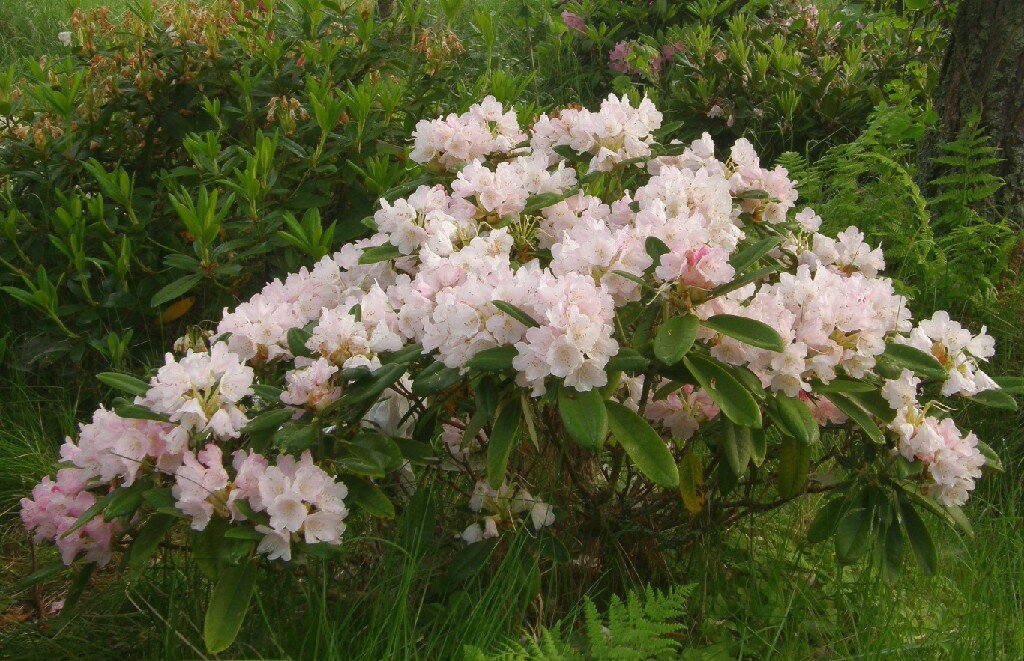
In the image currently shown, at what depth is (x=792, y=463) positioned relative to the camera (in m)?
1.83

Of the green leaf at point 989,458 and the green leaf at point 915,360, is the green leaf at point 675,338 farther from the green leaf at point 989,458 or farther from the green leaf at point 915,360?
the green leaf at point 989,458

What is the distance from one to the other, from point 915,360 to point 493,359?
2.60 feet

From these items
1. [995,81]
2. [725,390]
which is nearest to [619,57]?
[995,81]

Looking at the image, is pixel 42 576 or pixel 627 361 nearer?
pixel 627 361

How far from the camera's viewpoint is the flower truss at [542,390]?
1580 mm

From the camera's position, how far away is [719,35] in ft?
16.8

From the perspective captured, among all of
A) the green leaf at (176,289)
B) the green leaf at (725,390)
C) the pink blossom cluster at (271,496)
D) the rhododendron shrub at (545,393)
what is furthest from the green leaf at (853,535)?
the green leaf at (176,289)

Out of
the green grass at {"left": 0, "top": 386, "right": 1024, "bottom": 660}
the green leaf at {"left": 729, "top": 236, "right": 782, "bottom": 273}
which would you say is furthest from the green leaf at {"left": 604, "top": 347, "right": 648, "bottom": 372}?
the green grass at {"left": 0, "top": 386, "right": 1024, "bottom": 660}

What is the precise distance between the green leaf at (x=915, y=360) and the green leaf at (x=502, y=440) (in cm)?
70

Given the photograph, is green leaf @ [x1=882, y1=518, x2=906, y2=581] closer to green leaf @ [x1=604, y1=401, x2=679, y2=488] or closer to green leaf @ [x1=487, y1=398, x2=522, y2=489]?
green leaf @ [x1=604, y1=401, x2=679, y2=488]

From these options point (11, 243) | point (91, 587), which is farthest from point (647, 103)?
point (11, 243)

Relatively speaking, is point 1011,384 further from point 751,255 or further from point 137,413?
point 137,413

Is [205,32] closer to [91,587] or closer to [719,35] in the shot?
[91,587]

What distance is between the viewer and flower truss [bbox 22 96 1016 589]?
158 cm
